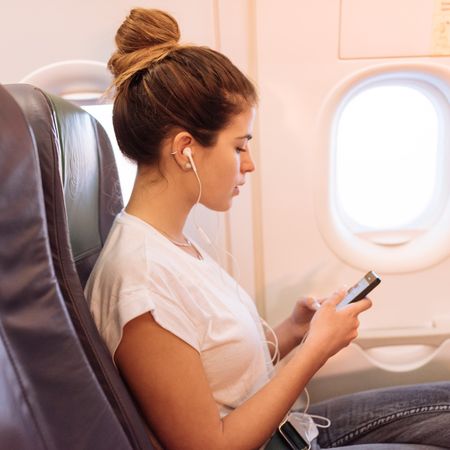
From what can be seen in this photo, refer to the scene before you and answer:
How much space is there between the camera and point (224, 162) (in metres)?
0.83

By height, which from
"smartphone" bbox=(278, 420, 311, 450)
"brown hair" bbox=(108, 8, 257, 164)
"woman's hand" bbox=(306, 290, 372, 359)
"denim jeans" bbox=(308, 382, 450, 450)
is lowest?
"denim jeans" bbox=(308, 382, 450, 450)

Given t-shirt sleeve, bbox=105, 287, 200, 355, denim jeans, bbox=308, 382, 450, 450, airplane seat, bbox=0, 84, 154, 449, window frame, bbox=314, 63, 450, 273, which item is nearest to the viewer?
airplane seat, bbox=0, 84, 154, 449

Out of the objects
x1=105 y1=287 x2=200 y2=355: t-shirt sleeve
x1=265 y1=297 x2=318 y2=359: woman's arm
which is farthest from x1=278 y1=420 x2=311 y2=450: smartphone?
x1=105 y1=287 x2=200 y2=355: t-shirt sleeve

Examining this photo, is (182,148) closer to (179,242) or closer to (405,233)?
(179,242)

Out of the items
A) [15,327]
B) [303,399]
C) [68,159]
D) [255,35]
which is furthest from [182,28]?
[303,399]

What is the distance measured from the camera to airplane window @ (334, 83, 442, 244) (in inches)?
56.6

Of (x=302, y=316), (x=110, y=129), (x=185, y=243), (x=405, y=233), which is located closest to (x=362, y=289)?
(x=302, y=316)

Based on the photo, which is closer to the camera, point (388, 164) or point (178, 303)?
point (178, 303)

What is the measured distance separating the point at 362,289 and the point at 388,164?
75cm

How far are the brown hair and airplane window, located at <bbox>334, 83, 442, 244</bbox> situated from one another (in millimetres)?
691

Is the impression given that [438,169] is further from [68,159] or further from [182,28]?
[68,159]

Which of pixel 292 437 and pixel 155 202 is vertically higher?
pixel 155 202

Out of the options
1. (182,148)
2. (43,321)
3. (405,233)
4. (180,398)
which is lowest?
(405,233)

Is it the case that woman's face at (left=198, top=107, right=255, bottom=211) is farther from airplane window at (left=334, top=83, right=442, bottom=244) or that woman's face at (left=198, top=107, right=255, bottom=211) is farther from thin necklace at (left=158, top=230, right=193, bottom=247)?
airplane window at (left=334, top=83, right=442, bottom=244)
